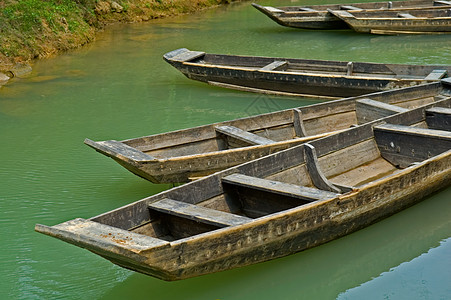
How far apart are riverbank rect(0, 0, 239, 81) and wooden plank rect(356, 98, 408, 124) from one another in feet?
19.6

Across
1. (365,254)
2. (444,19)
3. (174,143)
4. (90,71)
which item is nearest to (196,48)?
(90,71)

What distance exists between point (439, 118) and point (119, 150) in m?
3.41

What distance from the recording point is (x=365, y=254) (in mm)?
5414

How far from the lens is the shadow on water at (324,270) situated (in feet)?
15.9

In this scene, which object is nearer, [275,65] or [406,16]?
[275,65]

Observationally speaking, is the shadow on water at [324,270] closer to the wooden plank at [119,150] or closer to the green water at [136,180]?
the green water at [136,180]

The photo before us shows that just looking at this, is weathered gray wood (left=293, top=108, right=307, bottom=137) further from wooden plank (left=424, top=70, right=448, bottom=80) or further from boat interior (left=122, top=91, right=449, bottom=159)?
wooden plank (left=424, top=70, right=448, bottom=80)

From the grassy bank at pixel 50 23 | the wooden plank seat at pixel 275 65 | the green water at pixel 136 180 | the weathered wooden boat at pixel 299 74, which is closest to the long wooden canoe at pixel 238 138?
the green water at pixel 136 180

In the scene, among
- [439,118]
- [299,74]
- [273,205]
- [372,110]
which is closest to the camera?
[273,205]

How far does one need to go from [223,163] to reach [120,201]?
102cm

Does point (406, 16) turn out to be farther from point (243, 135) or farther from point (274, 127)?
point (243, 135)

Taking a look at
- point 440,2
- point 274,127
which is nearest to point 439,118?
point 274,127

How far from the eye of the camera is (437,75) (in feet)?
28.6

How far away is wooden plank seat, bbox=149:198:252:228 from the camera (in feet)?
15.4
